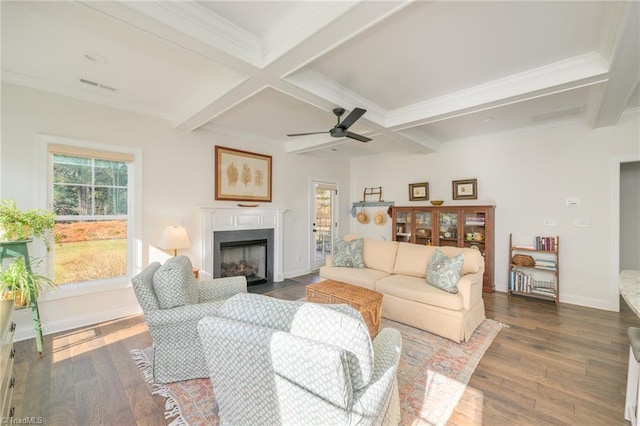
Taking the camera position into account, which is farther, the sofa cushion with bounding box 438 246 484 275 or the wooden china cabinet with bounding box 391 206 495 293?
the wooden china cabinet with bounding box 391 206 495 293

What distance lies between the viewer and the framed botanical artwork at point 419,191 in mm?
5450

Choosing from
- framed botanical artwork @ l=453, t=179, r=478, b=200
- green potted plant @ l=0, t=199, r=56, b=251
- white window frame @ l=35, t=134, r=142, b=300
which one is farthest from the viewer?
framed botanical artwork @ l=453, t=179, r=478, b=200

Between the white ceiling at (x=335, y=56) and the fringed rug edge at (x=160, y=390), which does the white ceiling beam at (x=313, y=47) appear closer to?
the white ceiling at (x=335, y=56)

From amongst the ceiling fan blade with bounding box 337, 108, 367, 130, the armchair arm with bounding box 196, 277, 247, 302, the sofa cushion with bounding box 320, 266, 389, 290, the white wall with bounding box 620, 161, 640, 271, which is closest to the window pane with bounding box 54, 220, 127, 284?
the armchair arm with bounding box 196, 277, 247, 302

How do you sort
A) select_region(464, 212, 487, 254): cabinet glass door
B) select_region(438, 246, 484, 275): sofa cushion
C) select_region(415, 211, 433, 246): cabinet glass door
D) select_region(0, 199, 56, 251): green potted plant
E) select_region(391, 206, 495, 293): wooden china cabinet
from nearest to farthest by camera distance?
select_region(0, 199, 56, 251): green potted plant, select_region(438, 246, 484, 275): sofa cushion, select_region(391, 206, 495, 293): wooden china cabinet, select_region(464, 212, 487, 254): cabinet glass door, select_region(415, 211, 433, 246): cabinet glass door

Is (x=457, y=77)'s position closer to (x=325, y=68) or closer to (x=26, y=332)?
(x=325, y=68)

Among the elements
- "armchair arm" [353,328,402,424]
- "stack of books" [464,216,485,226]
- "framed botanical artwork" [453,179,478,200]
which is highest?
"framed botanical artwork" [453,179,478,200]

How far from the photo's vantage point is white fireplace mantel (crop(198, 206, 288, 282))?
4.05m

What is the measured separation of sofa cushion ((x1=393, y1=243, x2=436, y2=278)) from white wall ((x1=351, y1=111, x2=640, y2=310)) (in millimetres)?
1875

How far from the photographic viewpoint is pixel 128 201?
3.48m

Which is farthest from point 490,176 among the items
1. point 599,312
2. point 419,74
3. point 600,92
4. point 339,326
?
point 339,326

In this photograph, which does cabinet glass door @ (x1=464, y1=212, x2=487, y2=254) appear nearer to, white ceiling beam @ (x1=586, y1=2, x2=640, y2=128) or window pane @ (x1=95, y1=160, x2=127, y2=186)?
white ceiling beam @ (x1=586, y1=2, x2=640, y2=128)

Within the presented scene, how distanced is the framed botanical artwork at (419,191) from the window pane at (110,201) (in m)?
4.96

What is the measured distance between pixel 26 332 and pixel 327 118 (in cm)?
Answer: 422
